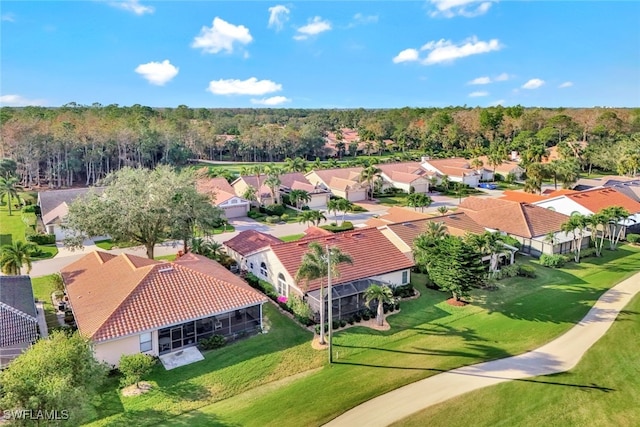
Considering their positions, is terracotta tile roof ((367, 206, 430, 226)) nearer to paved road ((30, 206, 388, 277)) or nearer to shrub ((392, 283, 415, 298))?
paved road ((30, 206, 388, 277))

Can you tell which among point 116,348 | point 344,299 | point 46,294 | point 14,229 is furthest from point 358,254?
point 14,229

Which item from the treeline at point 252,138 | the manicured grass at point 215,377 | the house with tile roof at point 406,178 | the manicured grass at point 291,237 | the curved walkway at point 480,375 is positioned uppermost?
the treeline at point 252,138

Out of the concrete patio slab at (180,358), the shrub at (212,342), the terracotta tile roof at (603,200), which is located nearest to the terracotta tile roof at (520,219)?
the terracotta tile roof at (603,200)

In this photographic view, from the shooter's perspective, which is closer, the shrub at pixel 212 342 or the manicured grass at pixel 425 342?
the manicured grass at pixel 425 342

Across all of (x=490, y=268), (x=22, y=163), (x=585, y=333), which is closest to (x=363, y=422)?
(x=585, y=333)

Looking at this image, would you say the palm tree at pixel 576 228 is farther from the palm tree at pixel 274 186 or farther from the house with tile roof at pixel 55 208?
the house with tile roof at pixel 55 208

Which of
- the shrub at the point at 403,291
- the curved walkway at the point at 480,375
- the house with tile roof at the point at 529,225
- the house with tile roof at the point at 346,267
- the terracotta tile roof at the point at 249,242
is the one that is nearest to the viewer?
the curved walkway at the point at 480,375

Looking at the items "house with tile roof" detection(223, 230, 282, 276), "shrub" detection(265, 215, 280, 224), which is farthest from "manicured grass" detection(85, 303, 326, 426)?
"shrub" detection(265, 215, 280, 224)

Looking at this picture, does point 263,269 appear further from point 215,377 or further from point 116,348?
point 116,348
